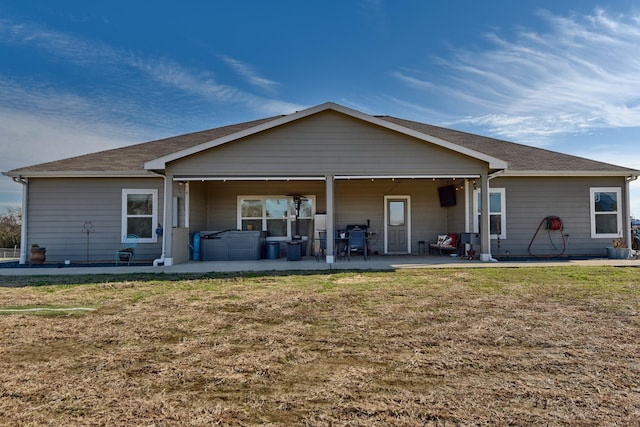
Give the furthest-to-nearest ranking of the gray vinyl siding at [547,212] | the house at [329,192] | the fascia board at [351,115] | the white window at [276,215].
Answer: the white window at [276,215] < the gray vinyl siding at [547,212] < the house at [329,192] < the fascia board at [351,115]

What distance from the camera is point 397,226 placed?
12.9m

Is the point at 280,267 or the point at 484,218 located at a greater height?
the point at 484,218

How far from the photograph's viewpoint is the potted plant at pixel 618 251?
11.0 meters

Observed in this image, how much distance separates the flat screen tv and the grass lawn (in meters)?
5.98

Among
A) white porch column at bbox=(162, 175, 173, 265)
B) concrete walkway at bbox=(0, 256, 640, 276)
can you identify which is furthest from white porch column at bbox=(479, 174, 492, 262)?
white porch column at bbox=(162, 175, 173, 265)

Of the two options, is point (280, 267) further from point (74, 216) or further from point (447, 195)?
point (74, 216)

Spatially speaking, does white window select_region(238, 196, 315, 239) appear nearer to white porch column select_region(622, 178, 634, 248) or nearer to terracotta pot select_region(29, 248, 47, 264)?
terracotta pot select_region(29, 248, 47, 264)

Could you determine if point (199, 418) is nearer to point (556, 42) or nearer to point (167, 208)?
point (167, 208)

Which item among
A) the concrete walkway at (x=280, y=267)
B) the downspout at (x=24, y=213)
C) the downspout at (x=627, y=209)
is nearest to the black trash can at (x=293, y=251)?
the concrete walkway at (x=280, y=267)

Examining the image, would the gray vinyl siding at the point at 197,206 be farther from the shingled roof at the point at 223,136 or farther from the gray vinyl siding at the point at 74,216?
the gray vinyl siding at the point at 74,216

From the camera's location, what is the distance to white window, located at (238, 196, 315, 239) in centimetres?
1283

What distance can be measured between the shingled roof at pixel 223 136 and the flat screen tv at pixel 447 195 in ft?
4.56

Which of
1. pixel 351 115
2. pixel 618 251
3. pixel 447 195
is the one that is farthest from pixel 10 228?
pixel 618 251

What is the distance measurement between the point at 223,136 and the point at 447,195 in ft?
23.7
